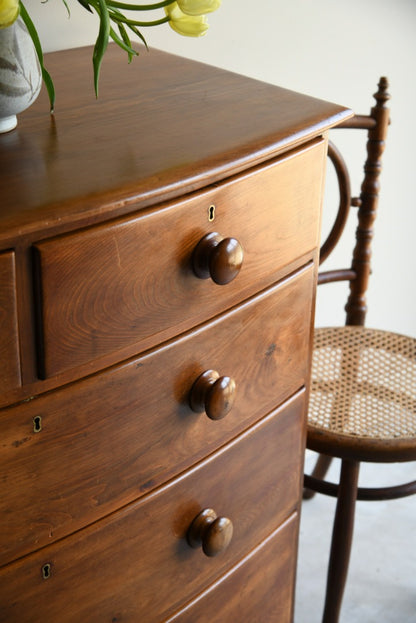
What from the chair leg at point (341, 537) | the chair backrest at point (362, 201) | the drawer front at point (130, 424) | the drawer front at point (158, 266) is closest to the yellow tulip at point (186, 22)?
the drawer front at point (158, 266)

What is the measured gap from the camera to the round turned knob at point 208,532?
90cm

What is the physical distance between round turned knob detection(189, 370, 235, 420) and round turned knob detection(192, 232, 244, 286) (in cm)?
11

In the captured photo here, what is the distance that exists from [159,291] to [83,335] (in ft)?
0.28

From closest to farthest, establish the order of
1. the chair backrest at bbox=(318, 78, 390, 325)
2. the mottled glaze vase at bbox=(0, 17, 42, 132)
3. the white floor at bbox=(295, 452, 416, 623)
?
the mottled glaze vase at bbox=(0, 17, 42, 132) → the chair backrest at bbox=(318, 78, 390, 325) → the white floor at bbox=(295, 452, 416, 623)

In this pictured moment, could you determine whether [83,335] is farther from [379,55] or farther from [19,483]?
[379,55]

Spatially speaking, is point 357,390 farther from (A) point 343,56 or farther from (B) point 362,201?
(A) point 343,56

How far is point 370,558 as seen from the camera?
1655 mm

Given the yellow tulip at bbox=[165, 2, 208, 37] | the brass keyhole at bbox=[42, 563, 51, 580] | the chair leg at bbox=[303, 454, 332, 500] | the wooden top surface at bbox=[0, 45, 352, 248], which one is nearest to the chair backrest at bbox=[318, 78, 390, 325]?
the chair leg at bbox=[303, 454, 332, 500]

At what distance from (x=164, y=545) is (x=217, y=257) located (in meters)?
0.32

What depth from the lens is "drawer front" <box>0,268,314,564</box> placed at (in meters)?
0.71

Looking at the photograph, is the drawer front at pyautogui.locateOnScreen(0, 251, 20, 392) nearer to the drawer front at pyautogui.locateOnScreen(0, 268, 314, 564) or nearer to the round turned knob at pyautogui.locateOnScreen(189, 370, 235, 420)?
the drawer front at pyautogui.locateOnScreen(0, 268, 314, 564)

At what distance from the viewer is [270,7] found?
138cm

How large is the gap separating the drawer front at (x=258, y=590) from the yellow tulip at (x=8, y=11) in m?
0.64

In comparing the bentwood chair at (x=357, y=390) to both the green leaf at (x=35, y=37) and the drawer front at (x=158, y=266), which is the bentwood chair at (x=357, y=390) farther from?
the green leaf at (x=35, y=37)
